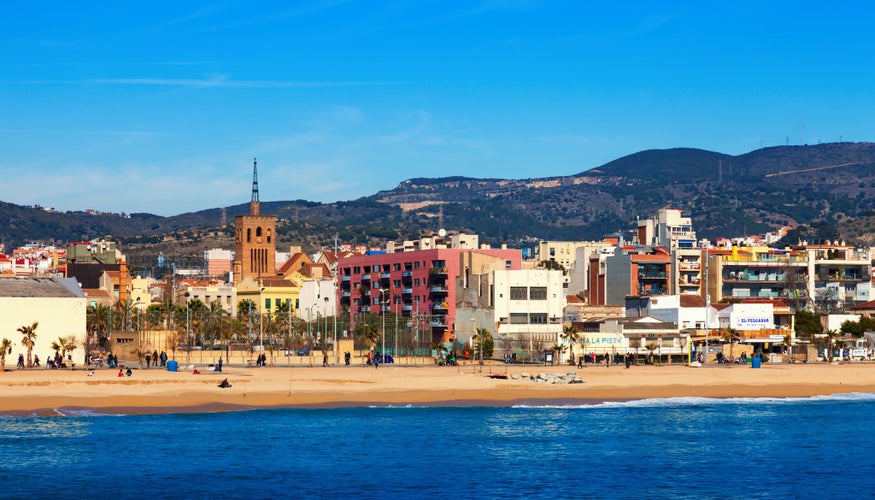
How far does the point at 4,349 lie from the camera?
3280 inches

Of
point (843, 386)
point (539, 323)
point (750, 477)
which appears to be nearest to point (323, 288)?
point (539, 323)

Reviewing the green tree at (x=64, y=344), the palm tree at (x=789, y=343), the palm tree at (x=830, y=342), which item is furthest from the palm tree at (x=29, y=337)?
the palm tree at (x=830, y=342)

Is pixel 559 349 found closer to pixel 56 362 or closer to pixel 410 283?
pixel 56 362

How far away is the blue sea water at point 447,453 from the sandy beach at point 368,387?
1.21 meters

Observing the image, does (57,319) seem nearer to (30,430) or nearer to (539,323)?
(30,430)

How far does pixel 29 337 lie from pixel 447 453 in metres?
42.4

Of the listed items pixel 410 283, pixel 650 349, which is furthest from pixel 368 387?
pixel 410 283

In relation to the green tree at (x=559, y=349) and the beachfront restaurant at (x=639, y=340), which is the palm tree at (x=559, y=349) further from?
the beachfront restaurant at (x=639, y=340)

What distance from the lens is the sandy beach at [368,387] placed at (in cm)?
6919

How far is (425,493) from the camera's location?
45562mm

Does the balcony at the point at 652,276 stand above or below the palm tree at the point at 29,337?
above

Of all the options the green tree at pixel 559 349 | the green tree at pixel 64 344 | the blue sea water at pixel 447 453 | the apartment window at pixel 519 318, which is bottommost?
the blue sea water at pixel 447 453

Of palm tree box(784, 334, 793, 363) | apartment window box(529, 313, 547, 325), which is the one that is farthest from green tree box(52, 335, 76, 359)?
palm tree box(784, 334, 793, 363)

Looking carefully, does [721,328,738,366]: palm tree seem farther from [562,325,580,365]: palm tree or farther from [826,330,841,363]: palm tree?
[562,325,580,365]: palm tree
